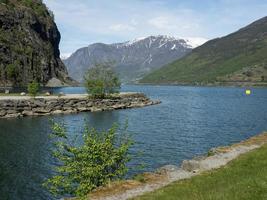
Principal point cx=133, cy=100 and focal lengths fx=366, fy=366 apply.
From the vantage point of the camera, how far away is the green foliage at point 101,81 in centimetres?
12838

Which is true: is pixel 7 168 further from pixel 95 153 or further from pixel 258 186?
pixel 258 186

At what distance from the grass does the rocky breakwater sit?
82.1 meters

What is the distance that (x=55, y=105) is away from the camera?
110 meters

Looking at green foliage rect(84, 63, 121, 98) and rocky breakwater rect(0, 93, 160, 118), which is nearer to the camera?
rocky breakwater rect(0, 93, 160, 118)

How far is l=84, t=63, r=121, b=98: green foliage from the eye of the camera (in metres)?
128

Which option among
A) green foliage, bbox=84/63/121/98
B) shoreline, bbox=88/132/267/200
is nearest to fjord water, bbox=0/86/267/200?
shoreline, bbox=88/132/267/200

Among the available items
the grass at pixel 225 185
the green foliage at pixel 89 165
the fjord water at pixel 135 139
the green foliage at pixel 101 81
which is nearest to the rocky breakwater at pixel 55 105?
the green foliage at pixel 101 81

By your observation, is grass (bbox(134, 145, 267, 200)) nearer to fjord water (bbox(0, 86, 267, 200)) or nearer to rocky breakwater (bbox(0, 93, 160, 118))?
fjord water (bbox(0, 86, 267, 200))

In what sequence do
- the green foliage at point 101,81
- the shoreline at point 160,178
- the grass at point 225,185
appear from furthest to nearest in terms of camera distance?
the green foliage at point 101,81
the shoreline at point 160,178
the grass at point 225,185

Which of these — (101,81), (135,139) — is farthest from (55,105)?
(135,139)

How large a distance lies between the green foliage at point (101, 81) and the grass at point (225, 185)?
337ft

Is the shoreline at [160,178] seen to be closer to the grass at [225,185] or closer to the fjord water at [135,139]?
the grass at [225,185]

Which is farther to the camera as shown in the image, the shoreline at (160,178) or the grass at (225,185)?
the shoreline at (160,178)

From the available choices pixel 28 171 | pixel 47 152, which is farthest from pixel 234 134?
pixel 28 171
